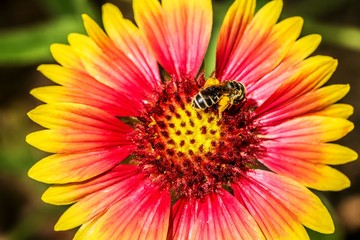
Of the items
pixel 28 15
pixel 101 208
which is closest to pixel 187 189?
pixel 101 208

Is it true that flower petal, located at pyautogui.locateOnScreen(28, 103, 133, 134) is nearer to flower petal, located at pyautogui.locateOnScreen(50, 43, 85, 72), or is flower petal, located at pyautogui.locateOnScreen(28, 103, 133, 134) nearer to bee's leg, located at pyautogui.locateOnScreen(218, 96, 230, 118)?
flower petal, located at pyautogui.locateOnScreen(50, 43, 85, 72)

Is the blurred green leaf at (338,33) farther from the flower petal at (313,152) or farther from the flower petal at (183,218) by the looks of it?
the flower petal at (183,218)

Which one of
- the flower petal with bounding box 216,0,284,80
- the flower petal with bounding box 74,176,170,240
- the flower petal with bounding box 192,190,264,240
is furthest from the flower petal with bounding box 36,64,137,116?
the flower petal with bounding box 192,190,264,240

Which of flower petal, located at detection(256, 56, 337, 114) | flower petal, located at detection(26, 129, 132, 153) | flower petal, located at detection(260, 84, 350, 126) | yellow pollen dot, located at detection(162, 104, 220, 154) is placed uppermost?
flower petal, located at detection(26, 129, 132, 153)

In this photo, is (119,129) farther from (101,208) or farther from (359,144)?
(359,144)

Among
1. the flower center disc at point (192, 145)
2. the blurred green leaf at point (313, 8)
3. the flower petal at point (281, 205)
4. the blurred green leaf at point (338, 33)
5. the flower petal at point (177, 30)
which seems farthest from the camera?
the blurred green leaf at point (313, 8)

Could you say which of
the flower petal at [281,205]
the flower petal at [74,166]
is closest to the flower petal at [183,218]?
the flower petal at [281,205]
